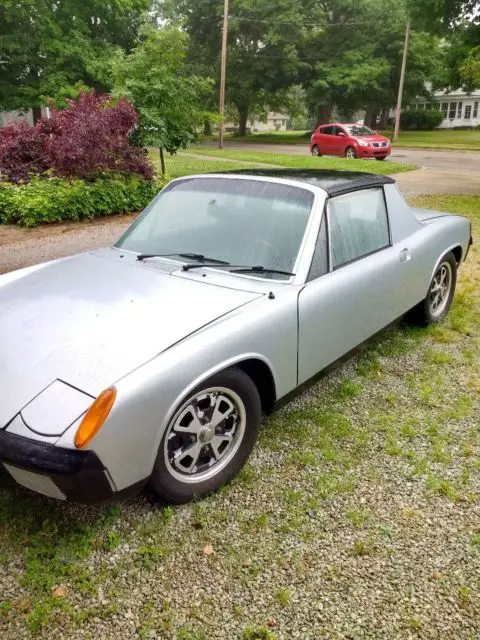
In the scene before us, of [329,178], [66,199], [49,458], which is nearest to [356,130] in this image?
[66,199]

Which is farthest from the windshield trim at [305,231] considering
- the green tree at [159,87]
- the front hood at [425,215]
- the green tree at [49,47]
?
the green tree at [49,47]

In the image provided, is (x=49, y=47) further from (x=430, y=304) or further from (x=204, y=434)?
(x=204, y=434)

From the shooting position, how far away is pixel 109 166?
9.70m

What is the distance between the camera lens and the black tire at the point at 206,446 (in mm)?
2264

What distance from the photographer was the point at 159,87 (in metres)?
10.4

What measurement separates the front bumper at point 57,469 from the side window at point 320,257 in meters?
1.57

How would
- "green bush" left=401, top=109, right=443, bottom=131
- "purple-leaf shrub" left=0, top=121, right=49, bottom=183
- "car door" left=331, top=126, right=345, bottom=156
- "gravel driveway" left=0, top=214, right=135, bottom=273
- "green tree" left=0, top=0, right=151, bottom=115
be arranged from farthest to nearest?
"green bush" left=401, top=109, right=443, bottom=131, "green tree" left=0, top=0, right=151, bottom=115, "car door" left=331, top=126, right=345, bottom=156, "purple-leaf shrub" left=0, top=121, right=49, bottom=183, "gravel driveway" left=0, top=214, right=135, bottom=273

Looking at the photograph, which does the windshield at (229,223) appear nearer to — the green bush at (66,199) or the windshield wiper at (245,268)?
the windshield wiper at (245,268)

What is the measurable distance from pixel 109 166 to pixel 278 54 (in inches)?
1442

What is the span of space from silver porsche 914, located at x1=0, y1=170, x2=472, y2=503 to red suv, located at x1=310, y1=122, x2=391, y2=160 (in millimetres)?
18245

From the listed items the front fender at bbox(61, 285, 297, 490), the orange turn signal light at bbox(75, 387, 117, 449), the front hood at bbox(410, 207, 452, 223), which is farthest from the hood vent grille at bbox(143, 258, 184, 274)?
the front hood at bbox(410, 207, 452, 223)

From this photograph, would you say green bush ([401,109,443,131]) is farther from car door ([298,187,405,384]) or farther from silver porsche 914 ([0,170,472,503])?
car door ([298,187,405,384])

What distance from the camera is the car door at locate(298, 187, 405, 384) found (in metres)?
2.88

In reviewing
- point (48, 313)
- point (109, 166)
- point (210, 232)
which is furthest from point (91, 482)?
point (109, 166)
